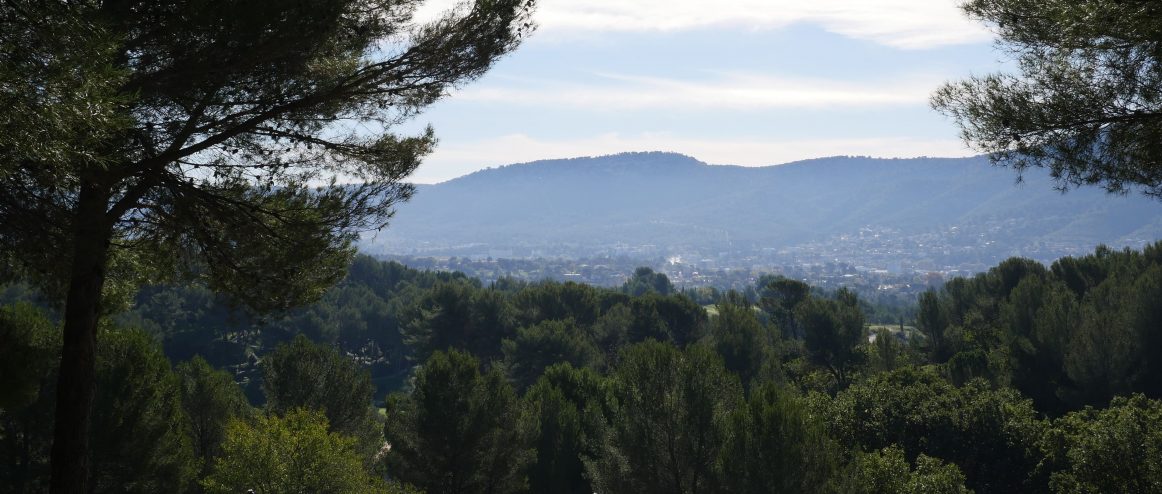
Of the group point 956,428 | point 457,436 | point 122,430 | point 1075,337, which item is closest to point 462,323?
point 457,436

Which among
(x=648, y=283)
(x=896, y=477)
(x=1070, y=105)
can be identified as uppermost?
(x=1070, y=105)

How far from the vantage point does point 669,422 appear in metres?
21.0

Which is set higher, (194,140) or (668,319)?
(194,140)

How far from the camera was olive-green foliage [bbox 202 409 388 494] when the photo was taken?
17219mm

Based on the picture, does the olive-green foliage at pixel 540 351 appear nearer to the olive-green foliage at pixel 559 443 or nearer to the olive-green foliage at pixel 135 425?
the olive-green foliage at pixel 559 443

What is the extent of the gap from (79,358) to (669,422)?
580 inches

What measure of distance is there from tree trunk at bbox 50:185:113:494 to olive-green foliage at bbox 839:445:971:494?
15.5 m

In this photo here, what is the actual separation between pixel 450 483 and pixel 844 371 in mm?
31102

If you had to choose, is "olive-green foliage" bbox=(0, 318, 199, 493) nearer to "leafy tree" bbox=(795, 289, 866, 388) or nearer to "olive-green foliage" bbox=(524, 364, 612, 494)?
"olive-green foliage" bbox=(524, 364, 612, 494)

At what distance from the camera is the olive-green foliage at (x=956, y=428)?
2639cm

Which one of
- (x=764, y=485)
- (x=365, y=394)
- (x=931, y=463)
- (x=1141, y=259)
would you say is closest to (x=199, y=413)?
(x=365, y=394)

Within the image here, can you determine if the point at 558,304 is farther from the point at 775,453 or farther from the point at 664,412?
the point at 775,453

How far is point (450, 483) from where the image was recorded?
24.4m

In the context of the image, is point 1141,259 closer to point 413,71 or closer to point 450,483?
point 450,483
